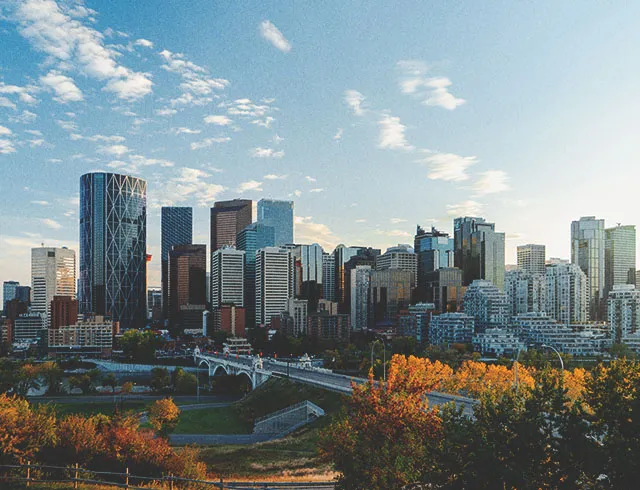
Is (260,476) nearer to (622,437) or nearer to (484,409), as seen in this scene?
(484,409)

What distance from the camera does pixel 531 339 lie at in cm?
16212

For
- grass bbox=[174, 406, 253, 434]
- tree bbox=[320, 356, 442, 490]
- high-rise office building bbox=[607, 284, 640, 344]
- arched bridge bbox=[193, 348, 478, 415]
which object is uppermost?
tree bbox=[320, 356, 442, 490]

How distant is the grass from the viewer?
278 feet

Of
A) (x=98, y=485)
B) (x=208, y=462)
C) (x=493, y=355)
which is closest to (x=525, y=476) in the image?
(x=98, y=485)

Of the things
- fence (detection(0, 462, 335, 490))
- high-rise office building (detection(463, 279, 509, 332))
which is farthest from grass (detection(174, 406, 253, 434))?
high-rise office building (detection(463, 279, 509, 332))

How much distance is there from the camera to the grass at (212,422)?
84.6 metres

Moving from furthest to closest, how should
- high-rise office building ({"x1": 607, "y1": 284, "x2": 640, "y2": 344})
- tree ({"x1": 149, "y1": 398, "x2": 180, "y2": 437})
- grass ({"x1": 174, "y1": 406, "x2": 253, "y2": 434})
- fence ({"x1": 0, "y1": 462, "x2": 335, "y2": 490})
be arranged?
1. high-rise office building ({"x1": 607, "y1": 284, "x2": 640, "y2": 344})
2. grass ({"x1": 174, "y1": 406, "x2": 253, "y2": 434})
3. tree ({"x1": 149, "y1": 398, "x2": 180, "y2": 437})
4. fence ({"x1": 0, "y1": 462, "x2": 335, "y2": 490})

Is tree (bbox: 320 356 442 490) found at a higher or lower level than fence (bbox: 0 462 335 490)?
higher

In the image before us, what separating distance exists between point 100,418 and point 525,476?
3284 centimetres

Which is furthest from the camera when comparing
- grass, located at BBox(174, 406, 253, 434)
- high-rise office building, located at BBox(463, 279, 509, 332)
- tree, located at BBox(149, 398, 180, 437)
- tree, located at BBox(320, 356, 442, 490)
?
high-rise office building, located at BBox(463, 279, 509, 332)

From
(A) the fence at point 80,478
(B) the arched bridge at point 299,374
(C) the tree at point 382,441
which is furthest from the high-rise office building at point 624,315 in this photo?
(A) the fence at point 80,478

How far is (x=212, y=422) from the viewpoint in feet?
300

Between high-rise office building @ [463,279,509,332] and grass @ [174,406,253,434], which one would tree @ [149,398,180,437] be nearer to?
grass @ [174,406,253,434]

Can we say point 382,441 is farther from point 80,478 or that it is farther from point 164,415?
point 164,415
